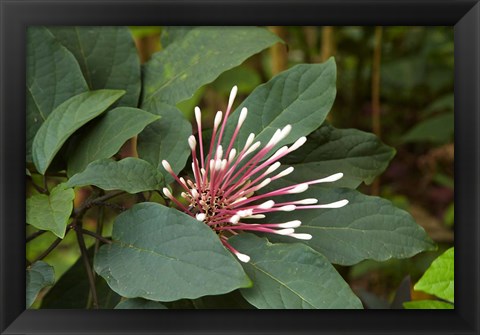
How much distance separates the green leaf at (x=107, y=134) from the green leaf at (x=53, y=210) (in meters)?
0.04

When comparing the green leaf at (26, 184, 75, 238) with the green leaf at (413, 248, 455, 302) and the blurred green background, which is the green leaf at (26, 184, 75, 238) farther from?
the blurred green background

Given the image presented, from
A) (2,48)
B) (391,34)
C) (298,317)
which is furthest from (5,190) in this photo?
(391,34)

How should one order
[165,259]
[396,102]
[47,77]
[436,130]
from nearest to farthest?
[165,259] → [47,77] → [436,130] → [396,102]

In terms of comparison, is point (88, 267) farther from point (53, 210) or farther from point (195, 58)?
point (195, 58)

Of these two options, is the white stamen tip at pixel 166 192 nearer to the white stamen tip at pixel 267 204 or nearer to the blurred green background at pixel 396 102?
the white stamen tip at pixel 267 204

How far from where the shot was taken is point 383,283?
1.17 m

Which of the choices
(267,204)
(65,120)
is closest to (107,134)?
(65,120)

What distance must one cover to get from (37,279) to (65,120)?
12 centimetres

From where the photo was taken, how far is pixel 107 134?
0.43m

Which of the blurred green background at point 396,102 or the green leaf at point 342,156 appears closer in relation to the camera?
the green leaf at point 342,156

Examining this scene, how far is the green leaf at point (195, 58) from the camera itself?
0.48 meters

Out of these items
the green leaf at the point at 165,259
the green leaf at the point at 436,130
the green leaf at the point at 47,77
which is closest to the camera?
the green leaf at the point at 165,259

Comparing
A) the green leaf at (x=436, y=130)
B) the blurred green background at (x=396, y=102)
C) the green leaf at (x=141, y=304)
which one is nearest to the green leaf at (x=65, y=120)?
the green leaf at (x=141, y=304)

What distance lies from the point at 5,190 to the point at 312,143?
0.24 meters
